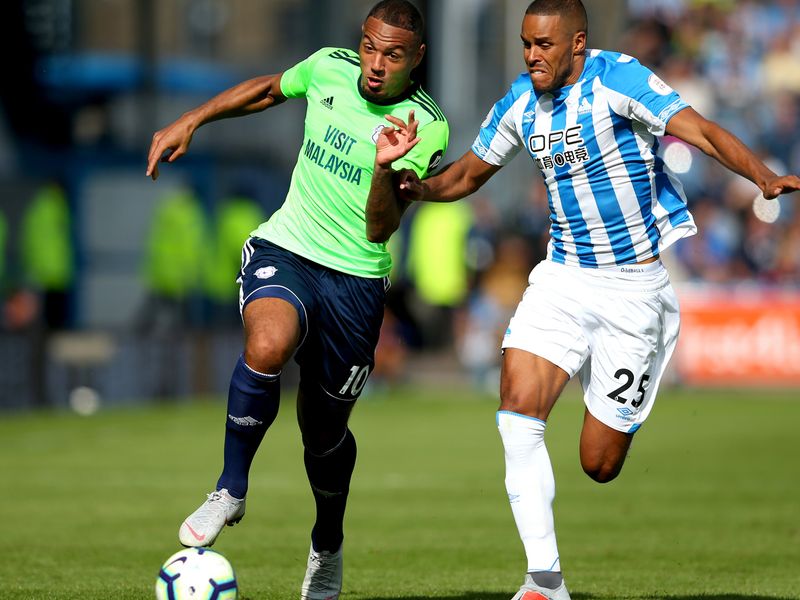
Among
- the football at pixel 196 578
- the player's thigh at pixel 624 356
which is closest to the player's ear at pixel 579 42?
the player's thigh at pixel 624 356

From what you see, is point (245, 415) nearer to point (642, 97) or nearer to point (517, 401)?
point (517, 401)

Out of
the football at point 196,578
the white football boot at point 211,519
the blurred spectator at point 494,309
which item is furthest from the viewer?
the blurred spectator at point 494,309

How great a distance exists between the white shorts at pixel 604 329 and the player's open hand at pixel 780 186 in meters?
0.96

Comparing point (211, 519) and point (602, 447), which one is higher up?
point (602, 447)

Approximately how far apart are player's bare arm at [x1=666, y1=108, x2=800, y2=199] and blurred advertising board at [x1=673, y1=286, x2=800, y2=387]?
1475 centimetres

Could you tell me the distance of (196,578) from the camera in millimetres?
6105

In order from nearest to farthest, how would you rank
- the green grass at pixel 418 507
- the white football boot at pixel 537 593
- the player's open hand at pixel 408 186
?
1. the white football boot at pixel 537 593
2. the player's open hand at pixel 408 186
3. the green grass at pixel 418 507

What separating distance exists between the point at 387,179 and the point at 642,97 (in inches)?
46.2

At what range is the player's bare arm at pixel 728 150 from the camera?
20.1 ft

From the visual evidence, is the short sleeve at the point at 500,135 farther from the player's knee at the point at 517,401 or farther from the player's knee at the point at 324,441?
the player's knee at the point at 324,441

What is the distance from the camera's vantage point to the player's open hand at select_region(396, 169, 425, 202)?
6742 mm

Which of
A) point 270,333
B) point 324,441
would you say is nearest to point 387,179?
point 270,333

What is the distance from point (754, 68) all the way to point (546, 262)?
22.9m

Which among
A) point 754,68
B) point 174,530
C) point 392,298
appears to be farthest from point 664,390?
point 174,530
